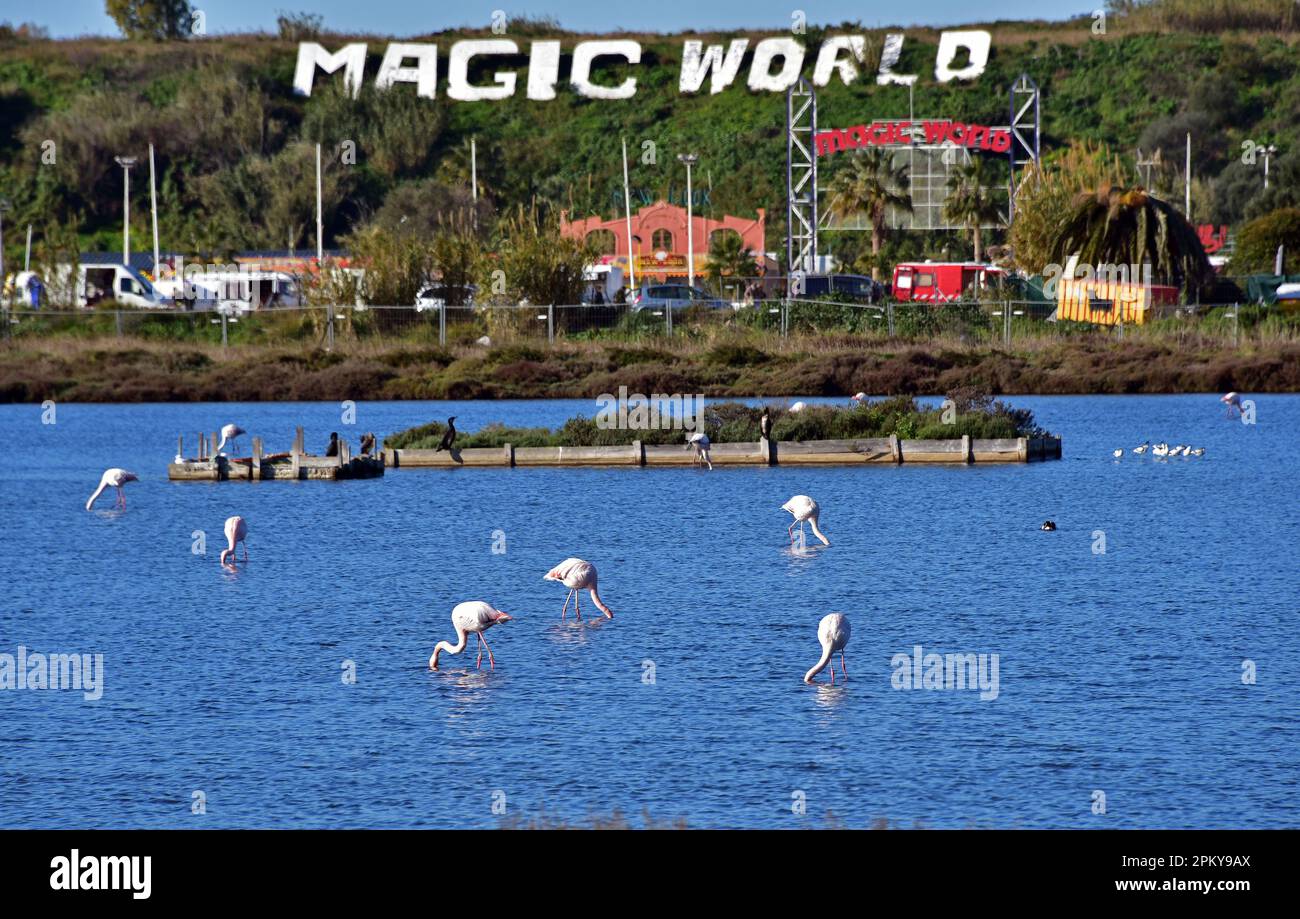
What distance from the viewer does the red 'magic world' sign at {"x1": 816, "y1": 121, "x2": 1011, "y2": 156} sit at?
101 metres

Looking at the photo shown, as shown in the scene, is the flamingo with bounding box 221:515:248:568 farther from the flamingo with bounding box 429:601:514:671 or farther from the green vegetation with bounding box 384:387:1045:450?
the green vegetation with bounding box 384:387:1045:450

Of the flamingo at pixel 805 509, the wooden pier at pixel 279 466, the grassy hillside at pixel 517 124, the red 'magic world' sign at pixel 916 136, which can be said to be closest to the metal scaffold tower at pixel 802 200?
the red 'magic world' sign at pixel 916 136

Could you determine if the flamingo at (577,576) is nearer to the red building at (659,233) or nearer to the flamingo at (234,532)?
the flamingo at (234,532)

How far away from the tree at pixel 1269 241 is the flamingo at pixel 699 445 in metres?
51.4

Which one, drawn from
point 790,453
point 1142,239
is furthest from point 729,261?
point 790,453

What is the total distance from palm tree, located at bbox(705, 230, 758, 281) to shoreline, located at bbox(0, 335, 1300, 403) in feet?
55.0

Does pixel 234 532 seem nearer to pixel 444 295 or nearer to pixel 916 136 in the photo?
pixel 444 295

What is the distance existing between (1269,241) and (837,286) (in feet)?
70.4

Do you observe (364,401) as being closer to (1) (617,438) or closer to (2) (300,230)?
(1) (617,438)

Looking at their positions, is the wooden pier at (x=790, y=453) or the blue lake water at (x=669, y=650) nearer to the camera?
the blue lake water at (x=669, y=650)

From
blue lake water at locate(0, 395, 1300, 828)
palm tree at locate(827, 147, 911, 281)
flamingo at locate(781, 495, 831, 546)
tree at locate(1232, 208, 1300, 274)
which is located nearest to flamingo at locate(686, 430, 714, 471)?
blue lake water at locate(0, 395, 1300, 828)

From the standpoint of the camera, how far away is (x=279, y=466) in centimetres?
4553

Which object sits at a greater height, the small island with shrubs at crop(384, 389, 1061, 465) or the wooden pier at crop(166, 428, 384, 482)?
the small island with shrubs at crop(384, 389, 1061, 465)

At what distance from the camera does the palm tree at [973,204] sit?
99.4 m
